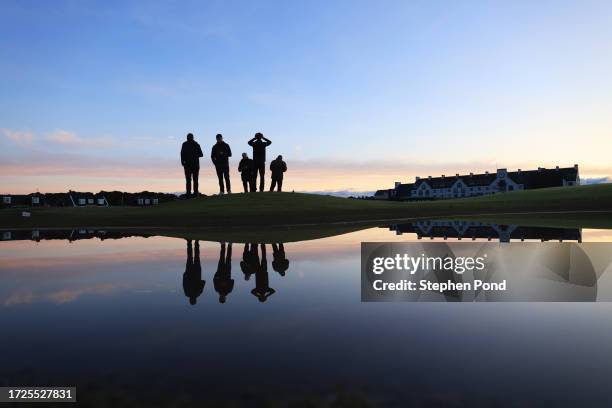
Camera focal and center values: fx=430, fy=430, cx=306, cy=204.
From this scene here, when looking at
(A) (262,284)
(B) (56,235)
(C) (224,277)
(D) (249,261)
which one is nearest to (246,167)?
(B) (56,235)

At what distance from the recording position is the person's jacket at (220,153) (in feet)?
95.2

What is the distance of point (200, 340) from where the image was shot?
4.67 meters

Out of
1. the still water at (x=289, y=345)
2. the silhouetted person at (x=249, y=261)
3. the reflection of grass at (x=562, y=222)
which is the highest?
the reflection of grass at (x=562, y=222)

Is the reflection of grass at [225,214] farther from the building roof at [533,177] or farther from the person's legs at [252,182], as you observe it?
the building roof at [533,177]

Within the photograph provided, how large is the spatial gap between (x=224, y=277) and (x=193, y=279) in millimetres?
592

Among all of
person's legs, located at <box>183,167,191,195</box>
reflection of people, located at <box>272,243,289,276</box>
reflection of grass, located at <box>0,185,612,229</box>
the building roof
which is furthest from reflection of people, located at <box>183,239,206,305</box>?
the building roof

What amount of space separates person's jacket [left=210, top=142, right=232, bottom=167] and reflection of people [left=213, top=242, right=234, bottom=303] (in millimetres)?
18095

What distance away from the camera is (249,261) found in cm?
1057

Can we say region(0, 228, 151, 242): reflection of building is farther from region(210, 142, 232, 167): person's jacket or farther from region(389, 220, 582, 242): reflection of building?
region(389, 220, 582, 242): reflection of building

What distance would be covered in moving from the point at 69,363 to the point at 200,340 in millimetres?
1249

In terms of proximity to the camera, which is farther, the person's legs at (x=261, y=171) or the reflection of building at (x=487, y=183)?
the reflection of building at (x=487, y=183)

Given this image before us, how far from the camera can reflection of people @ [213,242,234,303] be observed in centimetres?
718

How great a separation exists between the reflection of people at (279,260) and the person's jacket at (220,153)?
1652 cm

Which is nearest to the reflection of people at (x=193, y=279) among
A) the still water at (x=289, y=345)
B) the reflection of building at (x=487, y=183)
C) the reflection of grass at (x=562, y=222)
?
the still water at (x=289, y=345)
